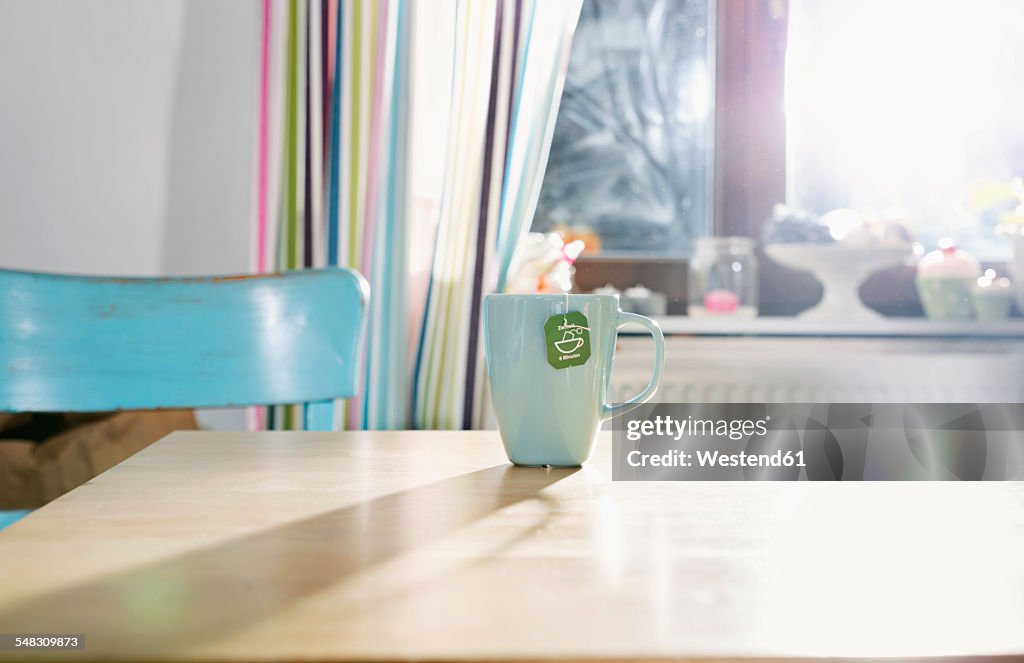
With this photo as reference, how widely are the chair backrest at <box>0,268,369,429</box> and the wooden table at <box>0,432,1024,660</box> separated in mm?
381

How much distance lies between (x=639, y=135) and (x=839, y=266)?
0.54 m

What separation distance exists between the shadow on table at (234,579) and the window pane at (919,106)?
1.95 metres

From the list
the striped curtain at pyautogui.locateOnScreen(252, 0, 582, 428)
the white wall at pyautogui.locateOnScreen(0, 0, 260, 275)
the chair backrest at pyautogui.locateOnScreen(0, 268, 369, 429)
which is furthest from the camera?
the white wall at pyautogui.locateOnScreen(0, 0, 260, 275)

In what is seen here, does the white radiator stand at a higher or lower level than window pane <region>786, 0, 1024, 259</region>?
lower

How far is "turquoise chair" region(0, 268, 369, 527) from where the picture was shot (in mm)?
892

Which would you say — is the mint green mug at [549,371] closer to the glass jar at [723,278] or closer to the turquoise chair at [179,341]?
the turquoise chair at [179,341]

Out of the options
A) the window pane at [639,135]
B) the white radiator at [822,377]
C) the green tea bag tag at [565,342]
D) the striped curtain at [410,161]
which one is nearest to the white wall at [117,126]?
the striped curtain at [410,161]

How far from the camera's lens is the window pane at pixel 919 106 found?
2.17 metres

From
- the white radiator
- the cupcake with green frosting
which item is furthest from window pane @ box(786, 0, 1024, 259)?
the white radiator

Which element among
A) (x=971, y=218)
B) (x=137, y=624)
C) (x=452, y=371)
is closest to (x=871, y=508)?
(x=137, y=624)

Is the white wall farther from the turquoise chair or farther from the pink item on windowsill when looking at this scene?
the turquoise chair

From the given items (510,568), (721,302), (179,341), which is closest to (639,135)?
(721,302)

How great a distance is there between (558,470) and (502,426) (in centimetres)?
5

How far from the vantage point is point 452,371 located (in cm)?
196
